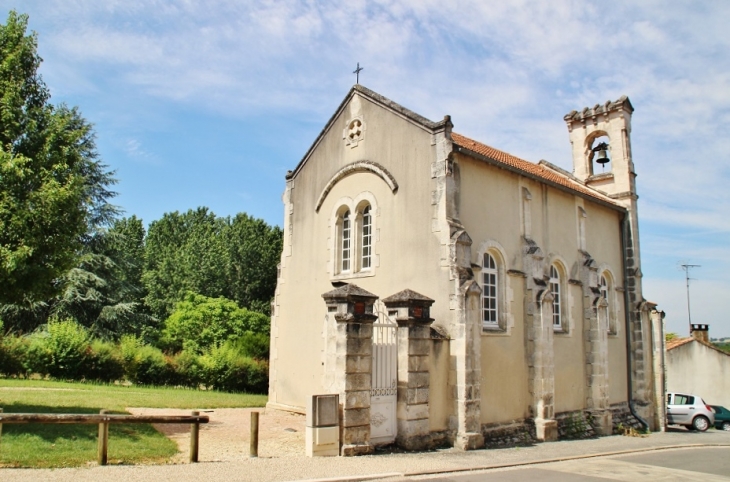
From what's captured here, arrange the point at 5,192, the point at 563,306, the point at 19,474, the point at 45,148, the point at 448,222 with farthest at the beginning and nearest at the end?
the point at 563,306, the point at 448,222, the point at 45,148, the point at 5,192, the point at 19,474

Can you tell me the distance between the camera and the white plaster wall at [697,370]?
28.4 metres

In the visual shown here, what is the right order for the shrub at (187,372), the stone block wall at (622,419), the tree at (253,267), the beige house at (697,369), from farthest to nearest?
the tree at (253,267) → the beige house at (697,369) → the shrub at (187,372) → the stone block wall at (622,419)

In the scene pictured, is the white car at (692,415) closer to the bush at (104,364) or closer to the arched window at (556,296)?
the arched window at (556,296)

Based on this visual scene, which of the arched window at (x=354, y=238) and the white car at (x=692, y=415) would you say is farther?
the white car at (x=692, y=415)

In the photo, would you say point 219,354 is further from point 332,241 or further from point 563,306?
point 563,306

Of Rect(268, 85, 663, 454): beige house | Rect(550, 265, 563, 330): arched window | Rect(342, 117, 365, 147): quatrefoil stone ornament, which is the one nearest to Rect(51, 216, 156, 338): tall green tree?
Rect(268, 85, 663, 454): beige house

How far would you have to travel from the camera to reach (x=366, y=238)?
15.8 m

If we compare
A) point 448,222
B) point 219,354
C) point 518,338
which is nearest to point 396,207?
point 448,222

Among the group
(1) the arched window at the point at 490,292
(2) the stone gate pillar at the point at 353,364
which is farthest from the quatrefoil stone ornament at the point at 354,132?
(2) the stone gate pillar at the point at 353,364

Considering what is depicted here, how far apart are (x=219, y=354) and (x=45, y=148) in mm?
12167

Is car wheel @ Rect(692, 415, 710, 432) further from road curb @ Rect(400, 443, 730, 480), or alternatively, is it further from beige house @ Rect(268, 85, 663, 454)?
road curb @ Rect(400, 443, 730, 480)

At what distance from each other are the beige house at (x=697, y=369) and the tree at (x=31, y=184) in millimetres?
27407

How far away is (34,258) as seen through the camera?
1165 centimetres

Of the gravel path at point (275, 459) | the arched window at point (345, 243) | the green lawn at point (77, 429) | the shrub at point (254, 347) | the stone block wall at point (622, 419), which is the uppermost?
the arched window at point (345, 243)
